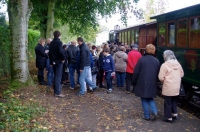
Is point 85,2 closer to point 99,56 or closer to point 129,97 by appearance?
point 99,56

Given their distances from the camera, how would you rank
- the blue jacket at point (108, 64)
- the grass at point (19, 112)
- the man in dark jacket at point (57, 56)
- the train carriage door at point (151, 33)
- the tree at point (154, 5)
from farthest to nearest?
the tree at point (154, 5) → the train carriage door at point (151, 33) → the blue jacket at point (108, 64) → the man in dark jacket at point (57, 56) → the grass at point (19, 112)

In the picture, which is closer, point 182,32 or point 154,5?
point 182,32

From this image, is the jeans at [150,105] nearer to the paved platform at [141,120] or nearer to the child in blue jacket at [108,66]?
the paved platform at [141,120]

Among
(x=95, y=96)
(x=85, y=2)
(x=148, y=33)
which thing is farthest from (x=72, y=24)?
(x=95, y=96)

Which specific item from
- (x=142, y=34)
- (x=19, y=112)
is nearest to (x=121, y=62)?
(x=19, y=112)

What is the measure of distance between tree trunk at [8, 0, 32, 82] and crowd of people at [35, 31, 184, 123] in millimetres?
864

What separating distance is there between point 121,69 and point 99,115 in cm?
409

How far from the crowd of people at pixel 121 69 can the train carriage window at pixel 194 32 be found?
1639mm

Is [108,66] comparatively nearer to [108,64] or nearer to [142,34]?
[108,64]

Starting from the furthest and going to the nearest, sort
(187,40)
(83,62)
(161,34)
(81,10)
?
1. (81,10)
2. (161,34)
3. (187,40)
4. (83,62)

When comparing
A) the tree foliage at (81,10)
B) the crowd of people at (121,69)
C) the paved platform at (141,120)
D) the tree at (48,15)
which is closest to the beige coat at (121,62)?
the crowd of people at (121,69)

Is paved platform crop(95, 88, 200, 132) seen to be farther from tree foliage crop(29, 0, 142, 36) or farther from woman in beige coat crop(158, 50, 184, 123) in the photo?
tree foliage crop(29, 0, 142, 36)

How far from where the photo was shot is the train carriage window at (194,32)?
28.0ft

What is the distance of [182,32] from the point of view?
9594 millimetres
